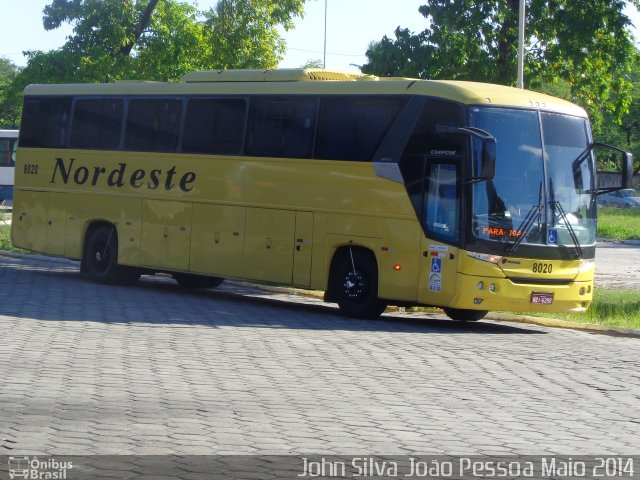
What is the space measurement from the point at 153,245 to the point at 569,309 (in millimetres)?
8215

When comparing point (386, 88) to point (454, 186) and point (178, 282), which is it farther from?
point (178, 282)

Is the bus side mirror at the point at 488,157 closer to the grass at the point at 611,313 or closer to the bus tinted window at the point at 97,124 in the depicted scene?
the grass at the point at 611,313

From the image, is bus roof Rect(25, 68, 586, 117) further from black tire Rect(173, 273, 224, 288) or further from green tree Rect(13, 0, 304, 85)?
green tree Rect(13, 0, 304, 85)

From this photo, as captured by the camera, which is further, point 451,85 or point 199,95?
point 199,95

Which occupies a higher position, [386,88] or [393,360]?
[386,88]

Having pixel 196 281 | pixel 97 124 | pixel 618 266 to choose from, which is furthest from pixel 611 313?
pixel 618 266

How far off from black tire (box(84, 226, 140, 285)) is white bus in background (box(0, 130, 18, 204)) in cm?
4104

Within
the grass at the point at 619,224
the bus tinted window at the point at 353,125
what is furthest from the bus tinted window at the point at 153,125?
the grass at the point at 619,224

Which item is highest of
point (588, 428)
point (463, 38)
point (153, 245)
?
point (463, 38)

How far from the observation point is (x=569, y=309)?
1859cm

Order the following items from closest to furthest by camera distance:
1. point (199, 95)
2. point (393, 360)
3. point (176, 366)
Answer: point (176, 366)
point (393, 360)
point (199, 95)

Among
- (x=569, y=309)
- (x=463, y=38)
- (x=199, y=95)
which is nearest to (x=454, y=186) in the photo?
(x=569, y=309)

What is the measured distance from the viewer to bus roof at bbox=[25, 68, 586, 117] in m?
18.5

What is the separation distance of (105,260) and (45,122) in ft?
11.3
